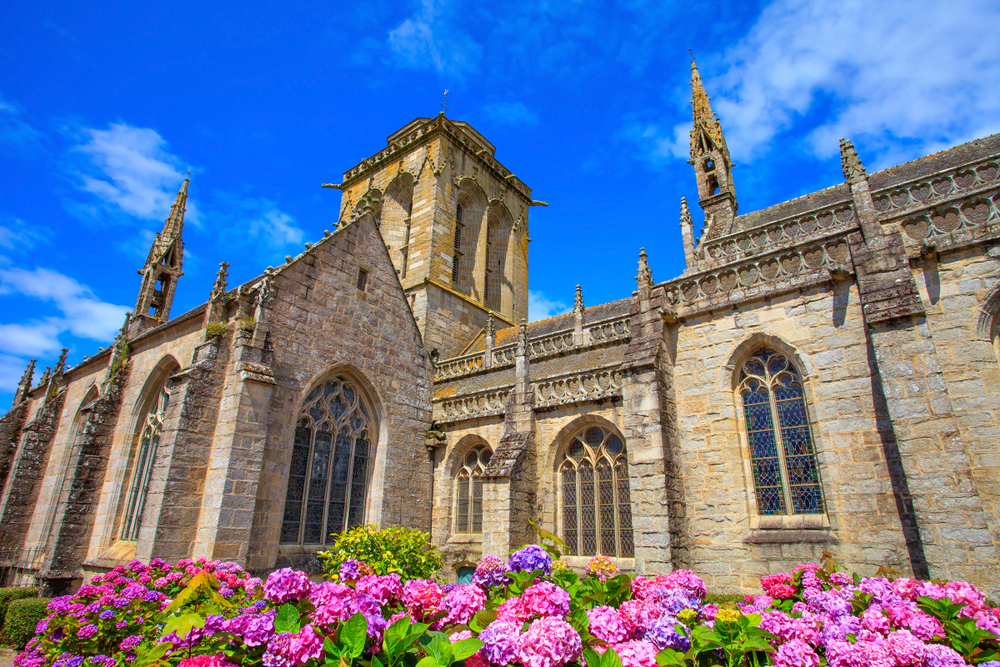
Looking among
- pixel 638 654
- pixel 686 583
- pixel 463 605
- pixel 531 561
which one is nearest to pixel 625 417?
pixel 686 583

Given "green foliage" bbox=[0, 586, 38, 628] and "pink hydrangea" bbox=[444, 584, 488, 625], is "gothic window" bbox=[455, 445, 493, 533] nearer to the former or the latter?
"green foliage" bbox=[0, 586, 38, 628]

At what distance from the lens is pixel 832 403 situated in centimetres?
980

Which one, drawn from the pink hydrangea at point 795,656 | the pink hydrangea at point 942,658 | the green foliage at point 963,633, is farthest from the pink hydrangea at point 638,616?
the green foliage at point 963,633

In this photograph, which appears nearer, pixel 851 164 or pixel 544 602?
pixel 544 602

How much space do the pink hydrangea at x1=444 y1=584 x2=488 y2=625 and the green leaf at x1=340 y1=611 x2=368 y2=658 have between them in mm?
571

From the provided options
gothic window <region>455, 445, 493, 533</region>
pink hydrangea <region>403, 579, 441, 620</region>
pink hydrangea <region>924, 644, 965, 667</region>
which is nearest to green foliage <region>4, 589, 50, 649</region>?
gothic window <region>455, 445, 493, 533</region>

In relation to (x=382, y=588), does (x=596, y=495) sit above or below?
above

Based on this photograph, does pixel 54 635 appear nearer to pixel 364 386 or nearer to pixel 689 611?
pixel 689 611

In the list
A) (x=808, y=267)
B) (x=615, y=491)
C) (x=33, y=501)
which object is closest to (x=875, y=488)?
(x=808, y=267)

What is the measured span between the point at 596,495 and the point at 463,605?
1042 centimetres

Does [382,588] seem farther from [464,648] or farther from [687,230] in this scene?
[687,230]

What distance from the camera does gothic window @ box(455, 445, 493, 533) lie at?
1487 cm

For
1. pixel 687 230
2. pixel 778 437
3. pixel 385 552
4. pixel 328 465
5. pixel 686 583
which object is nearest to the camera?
pixel 686 583

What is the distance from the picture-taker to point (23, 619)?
1134 centimetres
